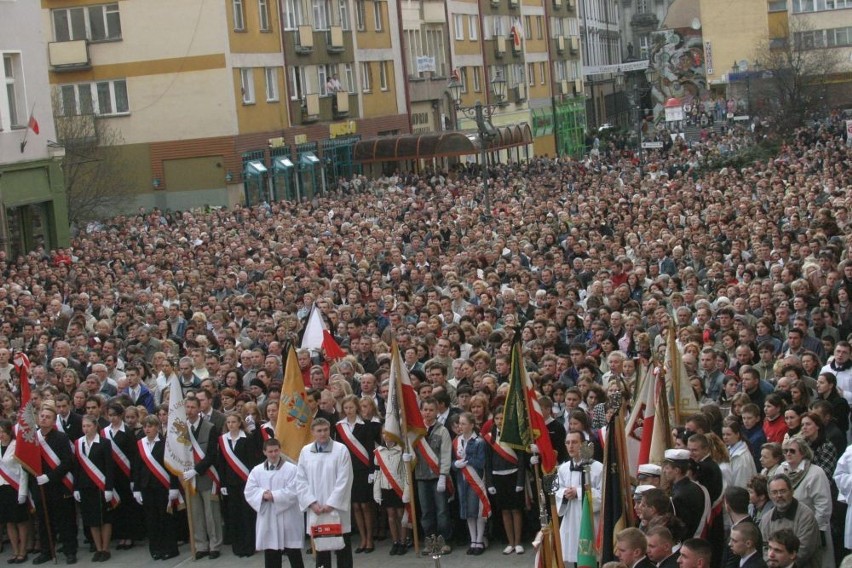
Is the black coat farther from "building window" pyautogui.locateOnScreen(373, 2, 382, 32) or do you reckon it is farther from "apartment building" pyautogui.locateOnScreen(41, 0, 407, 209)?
"building window" pyautogui.locateOnScreen(373, 2, 382, 32)

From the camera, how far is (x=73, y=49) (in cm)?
5250

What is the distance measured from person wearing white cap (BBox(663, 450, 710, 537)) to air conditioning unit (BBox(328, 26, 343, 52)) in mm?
49537

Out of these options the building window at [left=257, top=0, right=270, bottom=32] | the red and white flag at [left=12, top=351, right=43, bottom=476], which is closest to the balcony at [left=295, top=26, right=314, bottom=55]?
the building window at [left=257, top=0, right=270, bottom=32]

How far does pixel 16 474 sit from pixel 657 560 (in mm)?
8853

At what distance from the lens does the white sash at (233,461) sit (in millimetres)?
15086

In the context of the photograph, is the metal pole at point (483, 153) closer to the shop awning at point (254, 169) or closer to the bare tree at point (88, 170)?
the bare tree at point (88, 170)

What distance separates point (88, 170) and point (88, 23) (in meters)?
9.25

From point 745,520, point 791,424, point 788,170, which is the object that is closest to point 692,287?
point 791,424

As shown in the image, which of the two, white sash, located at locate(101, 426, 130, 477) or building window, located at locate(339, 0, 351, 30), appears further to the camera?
building window, located at locate(339, 0, 351, 30)

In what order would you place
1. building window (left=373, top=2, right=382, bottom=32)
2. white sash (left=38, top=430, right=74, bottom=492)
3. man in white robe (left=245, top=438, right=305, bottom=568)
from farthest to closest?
building window (left=373, top=2, right=382, bottom=32) → white sash (left=38, top=430, right=74, bottom=492) → man in white robe (left=245, top=438, right=305, bottom=568)

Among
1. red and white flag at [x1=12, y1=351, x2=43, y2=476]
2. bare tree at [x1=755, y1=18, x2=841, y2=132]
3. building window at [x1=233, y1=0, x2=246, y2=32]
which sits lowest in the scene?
red and white flag at [x1=12, y1=351, x2=43, y2=476]

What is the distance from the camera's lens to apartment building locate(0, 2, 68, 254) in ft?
118

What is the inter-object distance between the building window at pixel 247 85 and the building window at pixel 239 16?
1.45 metres

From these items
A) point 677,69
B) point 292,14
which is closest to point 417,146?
point 292,14
